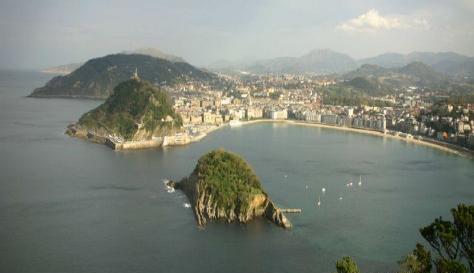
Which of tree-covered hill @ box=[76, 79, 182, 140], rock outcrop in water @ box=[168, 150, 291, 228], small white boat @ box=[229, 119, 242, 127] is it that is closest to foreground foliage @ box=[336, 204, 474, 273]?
rock outcrop in water @ box=[168, 150, 291, 228]

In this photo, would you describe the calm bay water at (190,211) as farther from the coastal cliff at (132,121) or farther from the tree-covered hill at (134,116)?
the tree-covered hill at (134,116)

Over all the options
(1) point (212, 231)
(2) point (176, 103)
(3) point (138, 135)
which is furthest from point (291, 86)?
(1) point (212, 231)

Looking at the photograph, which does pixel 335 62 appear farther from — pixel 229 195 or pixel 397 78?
pixel 229 195

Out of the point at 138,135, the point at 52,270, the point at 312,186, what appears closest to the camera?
the point at 52,270

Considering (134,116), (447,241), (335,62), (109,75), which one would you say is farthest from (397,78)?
(335,62)

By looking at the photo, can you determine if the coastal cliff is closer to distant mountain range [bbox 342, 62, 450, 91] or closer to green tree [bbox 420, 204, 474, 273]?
green tree [bbox 420, 204, 474, 273]

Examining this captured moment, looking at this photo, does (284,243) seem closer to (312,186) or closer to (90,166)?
(312,186)
